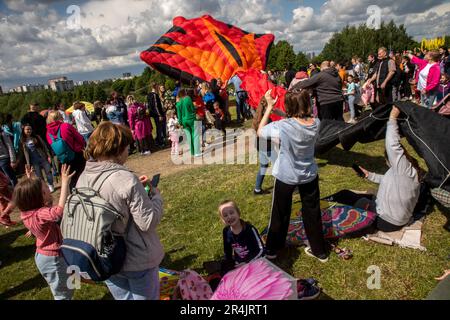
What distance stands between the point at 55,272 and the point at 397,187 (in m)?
4.06

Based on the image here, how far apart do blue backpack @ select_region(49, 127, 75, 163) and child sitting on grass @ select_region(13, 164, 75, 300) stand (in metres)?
2.42

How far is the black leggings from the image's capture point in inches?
142

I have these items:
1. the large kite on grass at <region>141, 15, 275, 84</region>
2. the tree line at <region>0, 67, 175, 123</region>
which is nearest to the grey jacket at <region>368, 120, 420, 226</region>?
the large kite on grass at <region>141, 15, 275, 84</region>

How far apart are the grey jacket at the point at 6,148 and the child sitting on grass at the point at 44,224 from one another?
16.9ft

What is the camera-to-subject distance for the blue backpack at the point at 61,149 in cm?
545

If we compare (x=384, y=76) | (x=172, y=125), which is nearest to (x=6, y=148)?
(x=172, y=125)

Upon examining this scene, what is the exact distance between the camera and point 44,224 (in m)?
3.12

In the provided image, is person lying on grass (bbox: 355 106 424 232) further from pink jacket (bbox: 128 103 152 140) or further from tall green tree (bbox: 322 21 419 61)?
tall green tree (bbox: 322 21 419 61)

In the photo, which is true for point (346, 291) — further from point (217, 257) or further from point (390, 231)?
point (217, 257)

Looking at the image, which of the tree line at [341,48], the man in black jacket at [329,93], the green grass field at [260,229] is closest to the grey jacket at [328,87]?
the man in black jacket at [329,93]

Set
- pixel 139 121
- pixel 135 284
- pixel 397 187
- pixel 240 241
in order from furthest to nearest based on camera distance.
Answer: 1. pixel 139 121
2. pixel 397 187
3. pixel 240 241
4. pixel 135 284

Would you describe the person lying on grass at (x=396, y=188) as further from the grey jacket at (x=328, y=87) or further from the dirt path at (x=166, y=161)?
the dirt path at (x=166, y=161)

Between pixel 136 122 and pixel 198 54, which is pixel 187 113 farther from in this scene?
pixel 198 54
